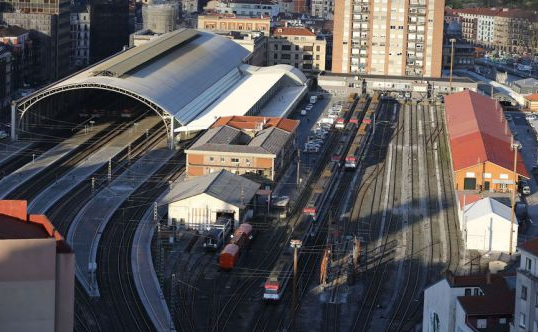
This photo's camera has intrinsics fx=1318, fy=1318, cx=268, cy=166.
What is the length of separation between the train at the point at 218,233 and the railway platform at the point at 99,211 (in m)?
2.58

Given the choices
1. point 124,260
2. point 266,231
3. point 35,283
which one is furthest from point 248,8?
point 35,283

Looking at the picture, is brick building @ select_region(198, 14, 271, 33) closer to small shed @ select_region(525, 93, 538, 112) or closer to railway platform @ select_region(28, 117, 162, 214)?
small shed @ select_region(525, 93, 538, 112)

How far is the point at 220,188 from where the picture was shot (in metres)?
33.9

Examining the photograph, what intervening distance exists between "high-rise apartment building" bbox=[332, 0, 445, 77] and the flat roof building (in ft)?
149

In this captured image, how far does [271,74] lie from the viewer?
2207 inches

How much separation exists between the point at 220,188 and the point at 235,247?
4.49m

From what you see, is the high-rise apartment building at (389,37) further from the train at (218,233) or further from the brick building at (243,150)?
the train at (218,233)

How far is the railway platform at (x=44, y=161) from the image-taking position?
1436 inches

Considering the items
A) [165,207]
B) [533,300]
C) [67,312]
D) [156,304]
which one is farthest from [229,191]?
[67,312]

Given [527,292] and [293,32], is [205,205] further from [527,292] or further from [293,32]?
[293,32]

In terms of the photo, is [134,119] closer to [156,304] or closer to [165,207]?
[165,207]

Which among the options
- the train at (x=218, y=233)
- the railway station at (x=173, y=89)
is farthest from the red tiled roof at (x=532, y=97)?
the train at (x=218, y=233)

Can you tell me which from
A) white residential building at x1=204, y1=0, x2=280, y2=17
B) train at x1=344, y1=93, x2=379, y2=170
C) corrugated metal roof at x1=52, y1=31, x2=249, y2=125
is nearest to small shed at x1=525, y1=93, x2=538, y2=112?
train at x1=344, y1=93, x2=379, y2=170

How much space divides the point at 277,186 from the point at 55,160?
7.09 metres
